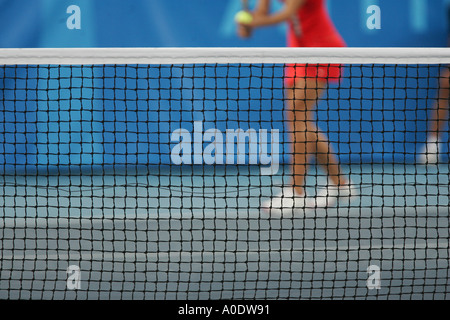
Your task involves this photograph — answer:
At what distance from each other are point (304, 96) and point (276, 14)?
826 millimetres

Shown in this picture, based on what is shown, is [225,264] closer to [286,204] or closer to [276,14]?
[286,204]

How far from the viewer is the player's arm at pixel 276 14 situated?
5117 millimetres

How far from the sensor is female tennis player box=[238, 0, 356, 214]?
16.2ft

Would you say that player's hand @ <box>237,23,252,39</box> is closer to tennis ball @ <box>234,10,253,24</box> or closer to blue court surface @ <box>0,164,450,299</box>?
tennis ball @ <box>234,10,253,24</box>

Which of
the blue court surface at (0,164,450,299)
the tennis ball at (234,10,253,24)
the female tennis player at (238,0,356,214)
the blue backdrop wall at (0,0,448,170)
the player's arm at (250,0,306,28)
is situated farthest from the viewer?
the blue backdrop wall at (0,0,448,170)

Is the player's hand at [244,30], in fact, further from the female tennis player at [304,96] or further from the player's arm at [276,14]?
the player's arm at [276,14]

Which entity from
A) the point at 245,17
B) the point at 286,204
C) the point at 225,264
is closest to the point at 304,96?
the point at 286,204

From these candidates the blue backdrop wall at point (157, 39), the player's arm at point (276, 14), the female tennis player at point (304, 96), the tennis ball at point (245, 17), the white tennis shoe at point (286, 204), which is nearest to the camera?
the white tennis shoe at point (286, 204)

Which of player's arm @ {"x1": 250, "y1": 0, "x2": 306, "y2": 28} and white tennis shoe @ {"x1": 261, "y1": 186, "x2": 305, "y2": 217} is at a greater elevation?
player's arm @ {"x1": 250, "y1": 0, "x2": 306, "y2": 28}

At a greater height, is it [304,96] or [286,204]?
[304,96]

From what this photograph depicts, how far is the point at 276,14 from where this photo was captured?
5.44 meters

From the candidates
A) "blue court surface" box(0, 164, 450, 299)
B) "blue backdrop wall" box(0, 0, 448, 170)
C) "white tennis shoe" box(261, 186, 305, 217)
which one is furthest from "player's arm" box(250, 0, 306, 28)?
"blue court surface" box(0, 164, 450, 299)

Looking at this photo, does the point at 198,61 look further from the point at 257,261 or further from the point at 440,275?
the point at 440,275

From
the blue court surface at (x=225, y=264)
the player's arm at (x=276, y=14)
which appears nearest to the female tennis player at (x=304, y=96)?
the player's arm at (x=276, y=14)
